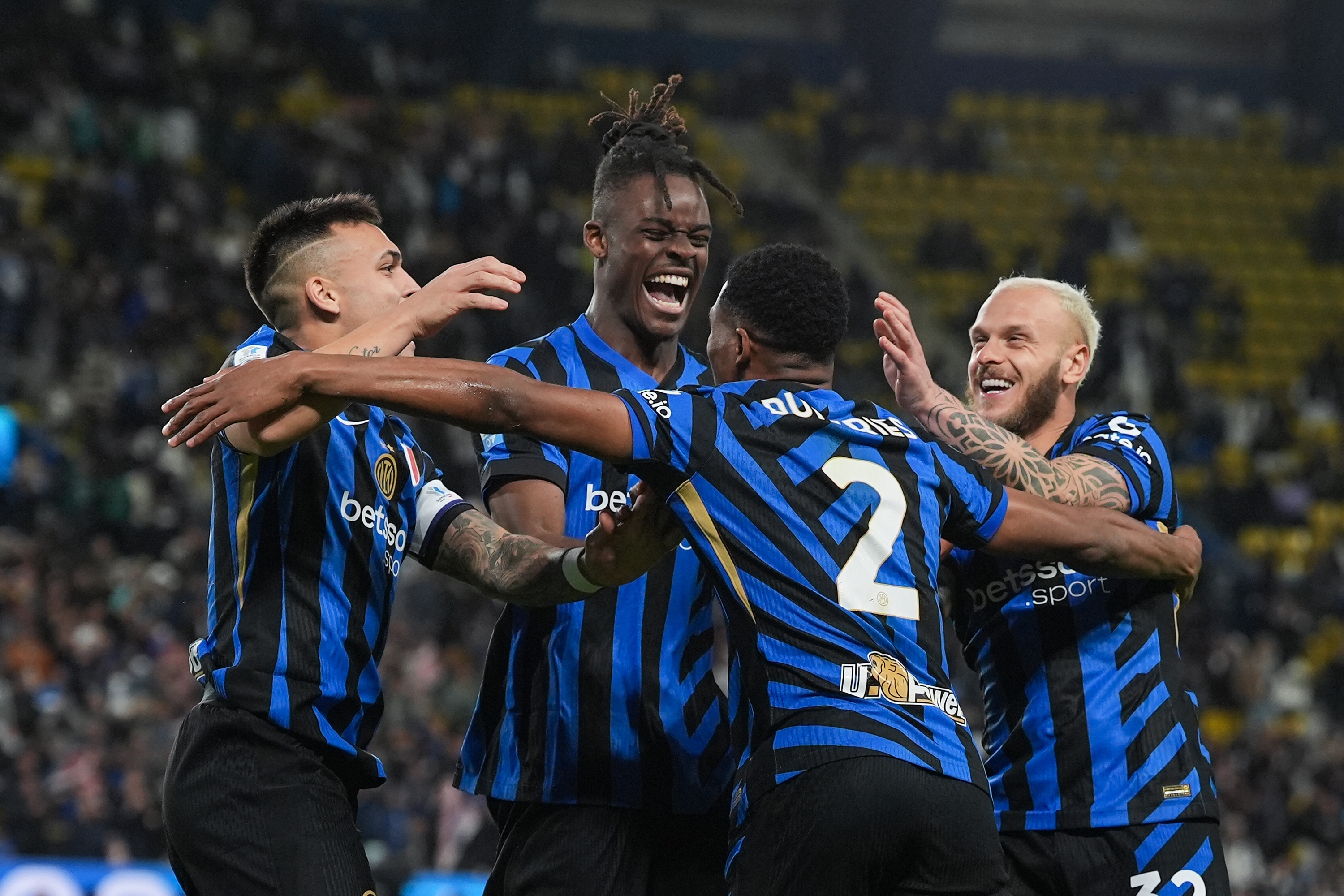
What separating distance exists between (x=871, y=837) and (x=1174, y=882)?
1283 millimetres

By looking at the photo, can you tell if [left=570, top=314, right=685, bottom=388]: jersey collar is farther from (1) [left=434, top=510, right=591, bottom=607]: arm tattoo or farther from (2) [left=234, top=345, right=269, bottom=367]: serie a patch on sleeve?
(2) [left=234, top=345, right=269, bottom=367]: serie a patch on sleeve

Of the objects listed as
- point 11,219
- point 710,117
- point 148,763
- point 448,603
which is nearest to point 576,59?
point 710,117

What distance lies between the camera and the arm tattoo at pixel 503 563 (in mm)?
4012

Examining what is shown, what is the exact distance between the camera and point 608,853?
4117 millimetres

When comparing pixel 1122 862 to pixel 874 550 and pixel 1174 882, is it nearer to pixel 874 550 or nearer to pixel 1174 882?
pixel 1174 882

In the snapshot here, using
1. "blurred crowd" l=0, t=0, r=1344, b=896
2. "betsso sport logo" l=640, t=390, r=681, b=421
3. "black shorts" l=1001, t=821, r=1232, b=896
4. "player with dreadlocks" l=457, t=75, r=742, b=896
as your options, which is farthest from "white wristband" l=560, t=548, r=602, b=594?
"blurred crowd" l=0, t=0, r=1344, b=896

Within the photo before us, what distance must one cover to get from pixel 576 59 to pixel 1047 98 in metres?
8.08

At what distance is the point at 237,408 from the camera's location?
3467 millimetres

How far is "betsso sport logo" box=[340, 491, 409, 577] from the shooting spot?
403cm

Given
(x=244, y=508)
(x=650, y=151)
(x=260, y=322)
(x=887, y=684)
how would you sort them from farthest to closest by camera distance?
(x=260, y=322)
(x=650, y=151)
(x=244, y=508)
(x=887, y=684)

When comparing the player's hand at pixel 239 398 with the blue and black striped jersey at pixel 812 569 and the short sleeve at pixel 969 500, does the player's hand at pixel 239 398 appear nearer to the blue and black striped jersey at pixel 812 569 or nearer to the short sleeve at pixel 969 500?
the blue and black striped jersey at pixel 812 569

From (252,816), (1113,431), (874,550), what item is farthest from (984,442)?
(252,816)

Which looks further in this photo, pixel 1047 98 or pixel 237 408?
pixel 1047 98

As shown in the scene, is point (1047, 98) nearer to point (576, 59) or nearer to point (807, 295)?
point (576, 59)
